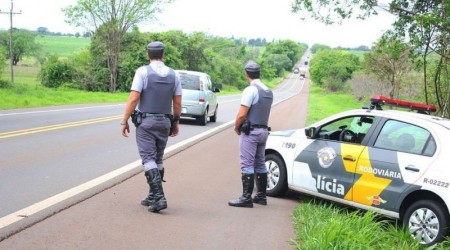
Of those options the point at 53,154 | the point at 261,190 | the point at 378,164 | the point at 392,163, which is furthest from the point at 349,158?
the point at 53,154

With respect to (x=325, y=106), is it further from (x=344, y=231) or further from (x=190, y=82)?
(x=344, y=231)

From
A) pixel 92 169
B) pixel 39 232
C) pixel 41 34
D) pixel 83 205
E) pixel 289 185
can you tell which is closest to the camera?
pixel 39 232

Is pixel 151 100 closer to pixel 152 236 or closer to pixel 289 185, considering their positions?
pixel 152 236

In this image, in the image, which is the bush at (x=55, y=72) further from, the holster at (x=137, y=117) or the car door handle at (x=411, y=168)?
the car door handle at (x=411, y=168)

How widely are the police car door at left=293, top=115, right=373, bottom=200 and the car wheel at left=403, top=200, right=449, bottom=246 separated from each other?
92 cm

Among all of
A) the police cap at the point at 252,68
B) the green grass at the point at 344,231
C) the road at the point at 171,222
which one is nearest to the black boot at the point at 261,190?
the road at the point at 171,222

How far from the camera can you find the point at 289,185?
7637 mm

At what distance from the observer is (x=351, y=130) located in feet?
24.1

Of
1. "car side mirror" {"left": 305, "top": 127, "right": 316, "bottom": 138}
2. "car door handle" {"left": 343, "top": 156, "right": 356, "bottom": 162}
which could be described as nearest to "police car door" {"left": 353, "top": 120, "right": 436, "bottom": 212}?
"car door handle" {"left": 343, "top": 156, "right": 356, "bottom": 162}

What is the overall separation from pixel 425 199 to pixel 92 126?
11.6 m

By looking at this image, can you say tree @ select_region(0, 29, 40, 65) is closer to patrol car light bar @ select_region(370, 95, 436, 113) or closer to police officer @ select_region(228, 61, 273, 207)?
police officer @ select_region(228, 61, 273, 207)

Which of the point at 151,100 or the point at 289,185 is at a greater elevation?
the point at 151,100

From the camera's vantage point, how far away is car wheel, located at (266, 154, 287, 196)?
773 cm

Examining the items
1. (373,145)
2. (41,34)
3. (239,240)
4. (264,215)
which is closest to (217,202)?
(264,215)
